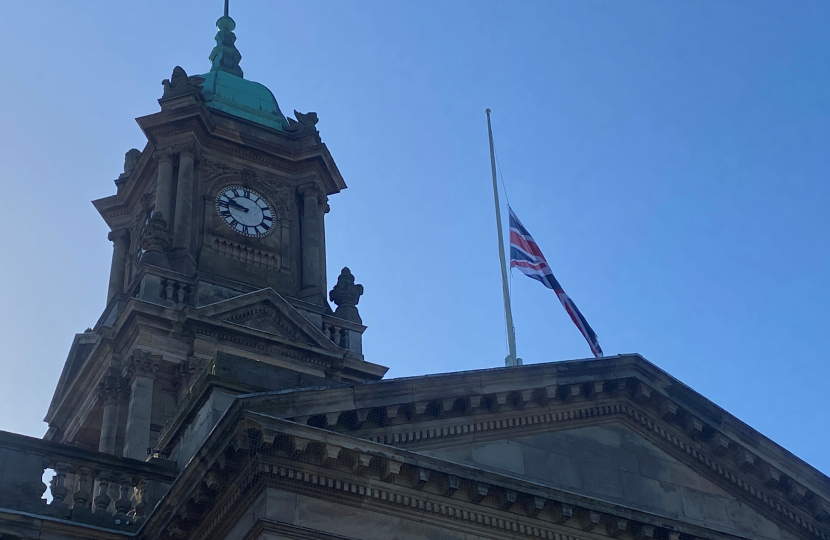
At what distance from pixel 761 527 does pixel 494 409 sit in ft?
18.9

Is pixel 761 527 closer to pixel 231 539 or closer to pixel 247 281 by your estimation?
pixel 231 539

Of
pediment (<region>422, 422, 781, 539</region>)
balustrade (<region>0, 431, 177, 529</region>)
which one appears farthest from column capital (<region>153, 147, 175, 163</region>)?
pediment (<region>422, 422, 781, 539</region>)

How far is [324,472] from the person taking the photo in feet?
59.0

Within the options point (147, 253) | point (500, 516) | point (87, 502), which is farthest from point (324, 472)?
point (147, 253)

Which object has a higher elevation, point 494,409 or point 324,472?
point 494,409

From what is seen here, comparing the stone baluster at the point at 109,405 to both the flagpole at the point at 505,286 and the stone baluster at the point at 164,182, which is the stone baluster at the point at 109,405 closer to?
the stone baluster at the point at 164,182

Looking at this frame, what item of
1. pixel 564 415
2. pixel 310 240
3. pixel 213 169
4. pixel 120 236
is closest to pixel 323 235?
pixel 310 240

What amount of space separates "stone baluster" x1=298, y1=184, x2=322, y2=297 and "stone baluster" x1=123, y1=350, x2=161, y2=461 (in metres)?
6.48

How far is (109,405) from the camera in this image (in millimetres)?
33125

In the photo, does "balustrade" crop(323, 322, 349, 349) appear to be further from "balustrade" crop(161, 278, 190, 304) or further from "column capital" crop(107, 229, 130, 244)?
"column capital" crop(107, 229, 130, 244)

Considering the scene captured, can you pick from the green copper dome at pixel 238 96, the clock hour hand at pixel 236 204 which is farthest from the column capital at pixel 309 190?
the green copper dome at pixel 238 96

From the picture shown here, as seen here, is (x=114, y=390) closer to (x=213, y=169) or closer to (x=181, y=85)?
(x=213, y=169)

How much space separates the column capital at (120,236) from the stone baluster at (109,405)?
29.6 ft

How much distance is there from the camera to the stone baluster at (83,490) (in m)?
19.8
